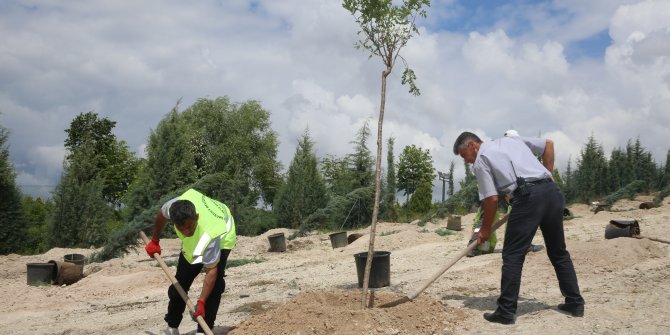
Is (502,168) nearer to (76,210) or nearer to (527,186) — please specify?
(527,186)

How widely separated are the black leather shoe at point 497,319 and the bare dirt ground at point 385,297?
61 mm

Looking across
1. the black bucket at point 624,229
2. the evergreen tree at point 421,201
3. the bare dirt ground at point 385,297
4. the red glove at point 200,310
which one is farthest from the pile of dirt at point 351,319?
the evergreen tree at point 421,201

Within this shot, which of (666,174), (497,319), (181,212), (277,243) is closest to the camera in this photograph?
(181,212)

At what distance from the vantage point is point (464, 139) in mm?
4496

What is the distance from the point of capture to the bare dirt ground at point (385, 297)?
13.7 ft

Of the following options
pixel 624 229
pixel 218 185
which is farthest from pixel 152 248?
pixel 218 185

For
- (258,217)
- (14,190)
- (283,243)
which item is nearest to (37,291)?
(283,243)

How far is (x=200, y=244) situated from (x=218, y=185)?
15663mm

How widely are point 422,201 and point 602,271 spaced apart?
17001mm

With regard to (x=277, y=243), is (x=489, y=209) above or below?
above

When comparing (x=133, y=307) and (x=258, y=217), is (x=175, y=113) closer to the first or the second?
(x=258, y=217)

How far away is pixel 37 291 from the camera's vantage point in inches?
323

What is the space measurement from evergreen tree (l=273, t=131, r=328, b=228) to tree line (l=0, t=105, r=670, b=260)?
0.14 ft

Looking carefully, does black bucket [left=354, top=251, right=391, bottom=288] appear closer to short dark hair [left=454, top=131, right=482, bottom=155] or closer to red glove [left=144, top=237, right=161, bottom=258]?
short dark hair [left=454, top=131, right=482, bottom=155]
